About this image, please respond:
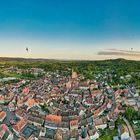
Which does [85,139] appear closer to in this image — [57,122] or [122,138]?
[122,138]

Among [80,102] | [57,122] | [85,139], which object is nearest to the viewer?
[85,139]

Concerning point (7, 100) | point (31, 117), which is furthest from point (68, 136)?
point (7, 100)

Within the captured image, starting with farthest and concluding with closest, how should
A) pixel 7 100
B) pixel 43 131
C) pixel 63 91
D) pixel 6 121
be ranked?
pixel 63 91, pixel 7 100, pixel 6 121, pixel 43 131

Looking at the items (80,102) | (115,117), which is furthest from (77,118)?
(80,102)

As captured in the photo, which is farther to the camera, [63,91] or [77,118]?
[63,91]

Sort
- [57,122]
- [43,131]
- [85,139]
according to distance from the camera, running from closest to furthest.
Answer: [85,139]
[43,131]
[57,122]

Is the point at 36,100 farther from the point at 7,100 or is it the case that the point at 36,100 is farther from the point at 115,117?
the point at 115,117

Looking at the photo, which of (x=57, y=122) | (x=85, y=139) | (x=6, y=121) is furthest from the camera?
(x=6, y=121)

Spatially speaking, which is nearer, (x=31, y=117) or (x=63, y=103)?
(x=31, y=117)
